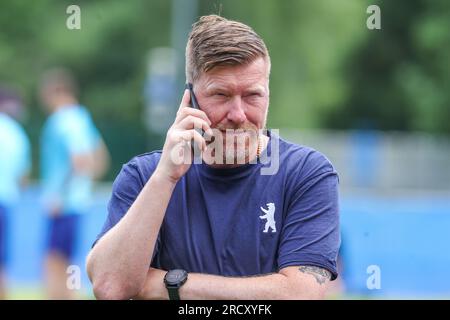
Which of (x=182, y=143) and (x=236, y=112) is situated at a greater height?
(x=236, y=112)

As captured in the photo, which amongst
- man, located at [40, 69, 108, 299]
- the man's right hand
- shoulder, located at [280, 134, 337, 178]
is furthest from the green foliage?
the man's right hand

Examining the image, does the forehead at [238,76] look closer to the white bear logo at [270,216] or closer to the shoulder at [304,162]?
the shoulder at [304,162]

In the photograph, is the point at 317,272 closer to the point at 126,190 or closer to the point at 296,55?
the point at 126,190

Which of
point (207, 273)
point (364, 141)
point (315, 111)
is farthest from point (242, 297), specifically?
point (315, 111)

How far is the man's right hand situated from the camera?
3.67 metres

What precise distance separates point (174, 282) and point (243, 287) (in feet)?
0.81

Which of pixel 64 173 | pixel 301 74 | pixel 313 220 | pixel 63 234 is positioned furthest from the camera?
pixel 301 74

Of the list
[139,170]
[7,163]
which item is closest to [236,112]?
[139,170]

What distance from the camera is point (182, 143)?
145 inches

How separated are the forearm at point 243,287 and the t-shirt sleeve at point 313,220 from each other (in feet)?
0.20

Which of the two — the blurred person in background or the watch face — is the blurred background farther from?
the watch face

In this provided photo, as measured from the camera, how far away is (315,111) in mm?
43375

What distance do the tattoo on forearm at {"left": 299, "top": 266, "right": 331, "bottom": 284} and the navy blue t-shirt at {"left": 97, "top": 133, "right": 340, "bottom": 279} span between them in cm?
2

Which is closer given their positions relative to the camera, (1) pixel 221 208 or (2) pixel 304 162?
(1) pixel 221 208
